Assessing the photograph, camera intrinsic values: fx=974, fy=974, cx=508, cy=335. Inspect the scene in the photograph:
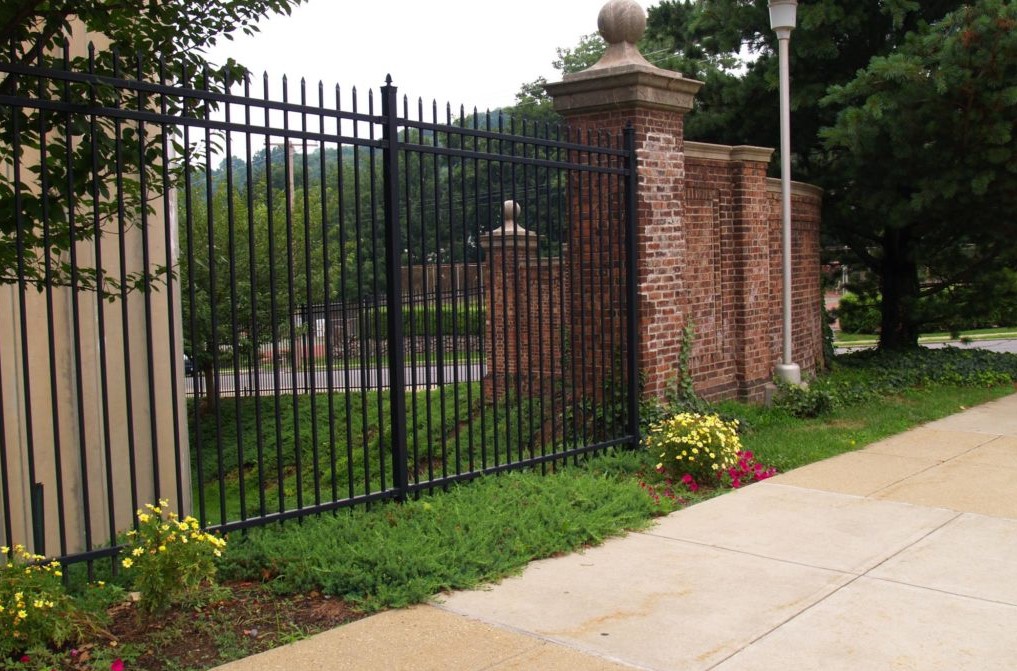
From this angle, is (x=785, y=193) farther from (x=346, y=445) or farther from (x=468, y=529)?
(x=468, y=529)

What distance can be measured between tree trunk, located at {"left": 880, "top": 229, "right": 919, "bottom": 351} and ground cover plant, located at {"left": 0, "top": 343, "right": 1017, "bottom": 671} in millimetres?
7640

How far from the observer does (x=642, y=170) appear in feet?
26.6

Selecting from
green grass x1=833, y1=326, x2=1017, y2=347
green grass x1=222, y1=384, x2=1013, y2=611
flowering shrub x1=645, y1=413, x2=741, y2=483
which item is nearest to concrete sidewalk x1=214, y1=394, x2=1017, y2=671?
green grass x1=222, y1=384, x2=1013, y2=611

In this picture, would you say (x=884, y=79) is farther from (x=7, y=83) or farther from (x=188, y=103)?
(x=7, y=83)

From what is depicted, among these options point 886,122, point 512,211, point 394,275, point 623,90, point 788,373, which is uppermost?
point 886,122

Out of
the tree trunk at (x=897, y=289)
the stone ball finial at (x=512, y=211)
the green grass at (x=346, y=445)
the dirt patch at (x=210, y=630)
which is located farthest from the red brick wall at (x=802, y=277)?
the dirt patch at (x=210, y=630)

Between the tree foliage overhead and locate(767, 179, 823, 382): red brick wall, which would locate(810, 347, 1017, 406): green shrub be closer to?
locate(767, 179, 823, 382): red brick wall

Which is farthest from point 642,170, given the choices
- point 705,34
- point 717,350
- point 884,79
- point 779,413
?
point 705,34

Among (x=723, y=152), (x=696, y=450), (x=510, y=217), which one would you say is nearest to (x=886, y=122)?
(x=723, y=152)

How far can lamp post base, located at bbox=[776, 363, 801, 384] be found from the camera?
10.1 metres

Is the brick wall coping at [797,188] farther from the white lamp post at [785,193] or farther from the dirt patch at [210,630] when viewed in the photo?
the dirt patch at [210,630]

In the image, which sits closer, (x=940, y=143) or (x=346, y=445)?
(x=346, y=445)

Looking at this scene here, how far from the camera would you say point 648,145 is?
816 cm

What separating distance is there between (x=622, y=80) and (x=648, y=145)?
58cm
